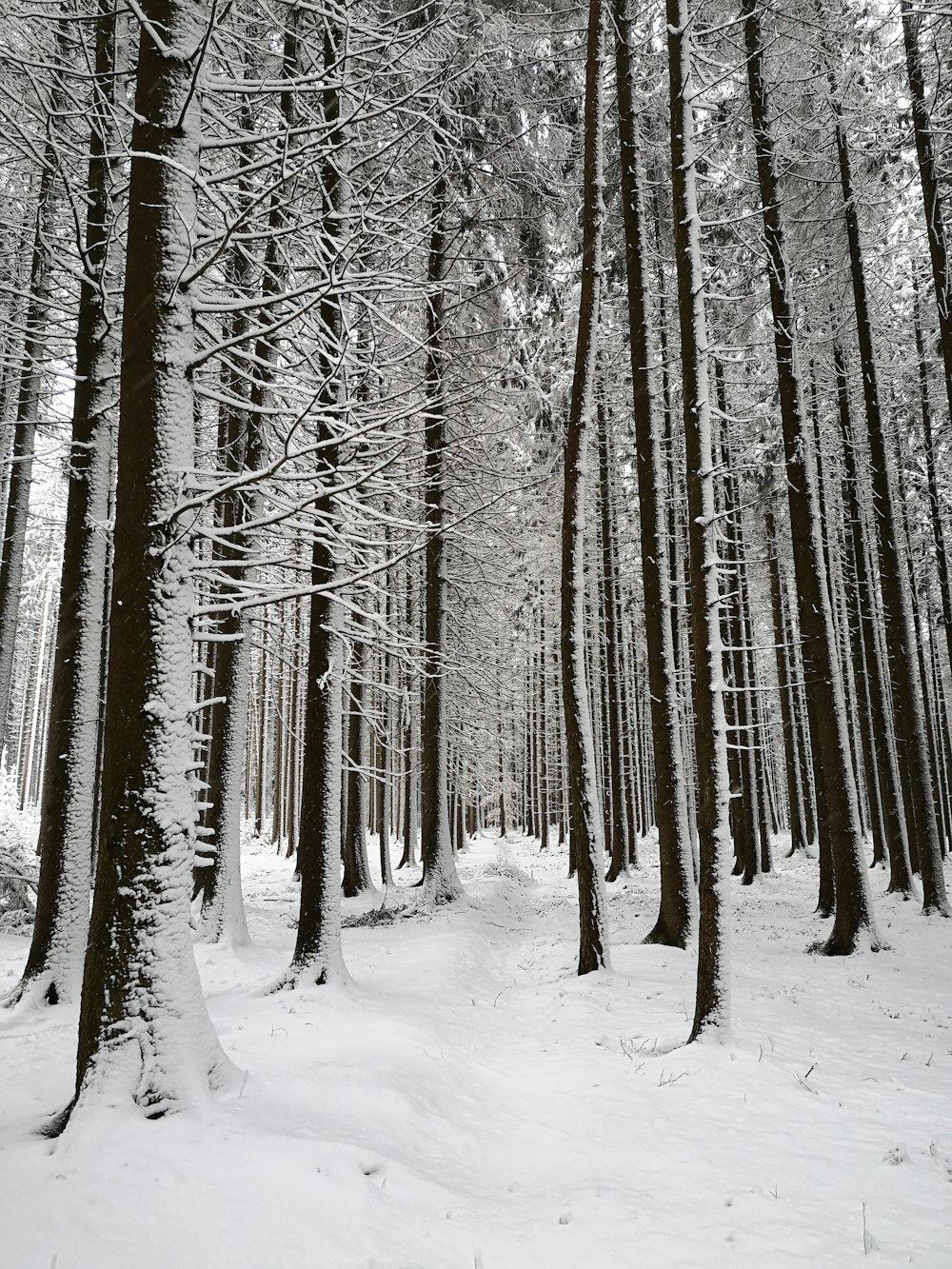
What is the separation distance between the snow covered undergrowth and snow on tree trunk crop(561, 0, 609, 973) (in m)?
0.96

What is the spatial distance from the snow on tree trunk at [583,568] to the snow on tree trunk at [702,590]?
209cm

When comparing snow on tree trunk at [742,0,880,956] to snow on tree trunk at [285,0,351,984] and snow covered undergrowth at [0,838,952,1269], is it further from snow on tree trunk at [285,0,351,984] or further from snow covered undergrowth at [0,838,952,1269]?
snow on tree trunk at [285,0,351,984]

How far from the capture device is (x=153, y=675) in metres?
3.81

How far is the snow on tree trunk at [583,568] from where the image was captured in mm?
8906

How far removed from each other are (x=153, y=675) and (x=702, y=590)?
487cm

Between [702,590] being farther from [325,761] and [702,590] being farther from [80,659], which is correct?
[80,659]

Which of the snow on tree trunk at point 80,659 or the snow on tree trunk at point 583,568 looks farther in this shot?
the snow on tree trunk at point 583,568

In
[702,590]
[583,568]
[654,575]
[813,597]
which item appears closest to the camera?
[702,590]

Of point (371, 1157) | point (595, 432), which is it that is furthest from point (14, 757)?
point (371, 1157)

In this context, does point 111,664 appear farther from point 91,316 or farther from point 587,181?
point 587,181

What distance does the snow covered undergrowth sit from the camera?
3.05 metres

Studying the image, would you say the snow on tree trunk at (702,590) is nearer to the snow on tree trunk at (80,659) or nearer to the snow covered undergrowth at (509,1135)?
the snow covered undergrowth at (509,1135)

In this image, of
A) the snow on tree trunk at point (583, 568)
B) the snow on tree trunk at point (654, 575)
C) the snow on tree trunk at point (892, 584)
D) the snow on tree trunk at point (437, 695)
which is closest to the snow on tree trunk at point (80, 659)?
the snow on tree trunk at point (583, 568)

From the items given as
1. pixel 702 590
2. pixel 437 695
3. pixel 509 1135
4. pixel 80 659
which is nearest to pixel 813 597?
pixel 702 590
